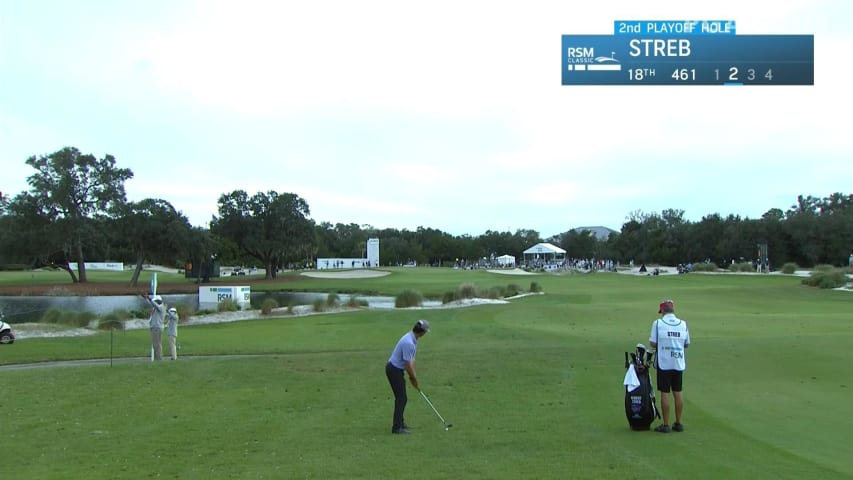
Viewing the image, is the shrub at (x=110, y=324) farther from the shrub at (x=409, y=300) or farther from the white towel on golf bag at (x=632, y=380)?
the white towel on golf bag at (x=632, y=380)

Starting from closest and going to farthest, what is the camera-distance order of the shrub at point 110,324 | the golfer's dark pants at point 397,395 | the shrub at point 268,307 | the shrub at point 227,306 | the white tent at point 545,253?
1. the golfer's dark pants at point 397,395
2. the shrub at point 110,324
3. the shrub at point 268,307
4. the shrub at point 227,306
5. the white tent at point 545,253

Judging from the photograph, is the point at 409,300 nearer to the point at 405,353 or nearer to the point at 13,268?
the point at 405,353

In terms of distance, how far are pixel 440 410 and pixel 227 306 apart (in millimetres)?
32470

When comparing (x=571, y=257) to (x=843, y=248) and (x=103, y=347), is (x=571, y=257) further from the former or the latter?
(x=103, y=347)

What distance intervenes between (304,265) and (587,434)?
145865mm

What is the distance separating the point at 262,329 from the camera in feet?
94.1

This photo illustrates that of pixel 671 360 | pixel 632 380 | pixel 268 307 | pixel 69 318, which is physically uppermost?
pixel 671 360

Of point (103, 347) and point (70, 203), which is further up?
point (70, 203)

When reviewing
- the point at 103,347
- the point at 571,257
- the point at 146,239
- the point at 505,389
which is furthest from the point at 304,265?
the point at 505,389

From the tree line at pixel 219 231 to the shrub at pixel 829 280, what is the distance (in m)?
46.6

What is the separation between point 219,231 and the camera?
87.6 meters

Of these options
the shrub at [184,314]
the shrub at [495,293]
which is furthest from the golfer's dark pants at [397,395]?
the shrub at [495,293]
